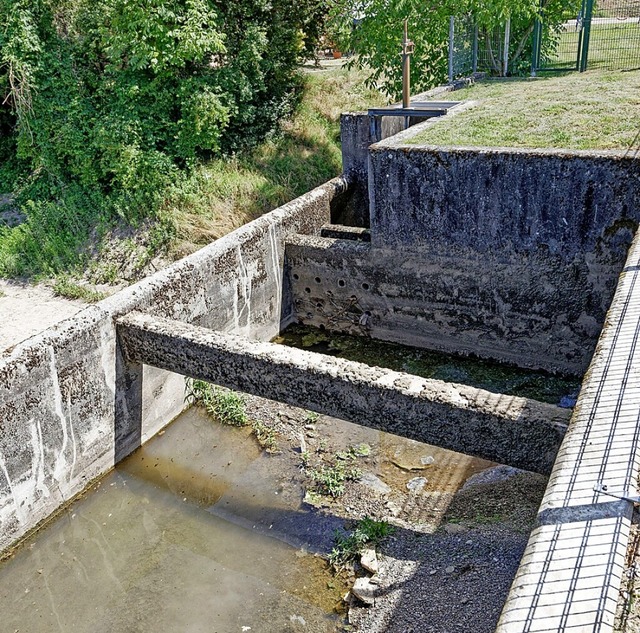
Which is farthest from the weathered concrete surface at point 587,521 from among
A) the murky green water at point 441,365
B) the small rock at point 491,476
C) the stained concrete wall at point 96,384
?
the stained concrete wall at point 96,384

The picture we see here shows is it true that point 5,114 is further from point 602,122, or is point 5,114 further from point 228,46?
point 602,122

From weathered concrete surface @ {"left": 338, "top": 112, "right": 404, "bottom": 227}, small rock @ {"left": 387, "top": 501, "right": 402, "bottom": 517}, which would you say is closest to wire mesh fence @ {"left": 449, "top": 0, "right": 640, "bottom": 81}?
weathered concrete surface @ {"left": 338, "top": 112, "right": 404, "bottom": 227}

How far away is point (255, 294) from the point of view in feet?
31.4

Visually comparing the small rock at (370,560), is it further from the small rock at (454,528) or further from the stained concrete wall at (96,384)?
the stained concrete wall at (96,384)

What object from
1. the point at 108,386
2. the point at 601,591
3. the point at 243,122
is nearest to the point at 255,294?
the point at 108,386

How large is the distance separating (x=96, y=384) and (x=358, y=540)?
3.24 m

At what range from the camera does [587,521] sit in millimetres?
2842

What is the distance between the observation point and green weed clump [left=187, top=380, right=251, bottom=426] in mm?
8164

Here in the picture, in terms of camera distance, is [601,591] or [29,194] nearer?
[601,591]

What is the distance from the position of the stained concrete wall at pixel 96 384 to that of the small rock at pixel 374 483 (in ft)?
8.98

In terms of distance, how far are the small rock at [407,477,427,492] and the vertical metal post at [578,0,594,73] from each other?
10787 millimetres

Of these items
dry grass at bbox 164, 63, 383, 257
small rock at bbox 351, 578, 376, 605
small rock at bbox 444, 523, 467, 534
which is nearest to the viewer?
Answer: small rock at bbox 351, 578, 376, 605

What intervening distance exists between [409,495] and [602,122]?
18.9 feet

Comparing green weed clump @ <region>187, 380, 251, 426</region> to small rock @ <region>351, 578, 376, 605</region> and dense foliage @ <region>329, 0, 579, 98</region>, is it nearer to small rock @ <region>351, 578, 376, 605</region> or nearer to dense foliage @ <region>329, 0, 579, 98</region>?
small rock @ <region>351, 578, 376, 605</region>
